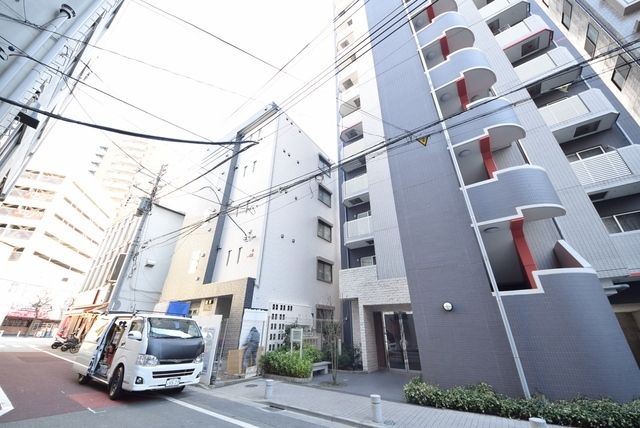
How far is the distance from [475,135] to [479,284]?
4916 mm

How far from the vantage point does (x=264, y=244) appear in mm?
12844

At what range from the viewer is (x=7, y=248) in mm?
21000

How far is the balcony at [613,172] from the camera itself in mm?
8516

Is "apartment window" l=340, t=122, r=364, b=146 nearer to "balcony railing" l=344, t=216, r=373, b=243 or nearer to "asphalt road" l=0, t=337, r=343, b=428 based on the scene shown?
"balcony railing" l=344, t=216, r=373, b=243

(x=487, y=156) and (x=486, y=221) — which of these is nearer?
(x=486, y=221)

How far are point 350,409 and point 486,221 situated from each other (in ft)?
20.0

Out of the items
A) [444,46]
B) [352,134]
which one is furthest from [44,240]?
[444,46]

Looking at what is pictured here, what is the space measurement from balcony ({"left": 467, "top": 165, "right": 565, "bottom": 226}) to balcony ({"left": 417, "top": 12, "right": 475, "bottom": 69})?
7201mm

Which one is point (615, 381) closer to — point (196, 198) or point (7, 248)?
point (196, 198)

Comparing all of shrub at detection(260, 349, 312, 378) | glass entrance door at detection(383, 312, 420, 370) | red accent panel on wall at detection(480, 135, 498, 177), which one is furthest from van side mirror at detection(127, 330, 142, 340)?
red accent panel on wall at detection(480, 135, 498, 177)

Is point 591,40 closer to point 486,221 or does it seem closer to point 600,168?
point 600,168

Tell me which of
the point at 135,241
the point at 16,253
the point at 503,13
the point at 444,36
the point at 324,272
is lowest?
the point at 324,272

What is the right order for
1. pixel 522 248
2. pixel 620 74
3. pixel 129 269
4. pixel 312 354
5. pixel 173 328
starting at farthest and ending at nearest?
pixel 129 269 → pixel 312 354 → pixel 620 74 → pixel 522 248 → pixel 173 328

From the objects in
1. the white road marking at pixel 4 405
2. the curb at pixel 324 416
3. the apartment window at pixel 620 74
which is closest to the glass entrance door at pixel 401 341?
the curb at pixel 324 416
